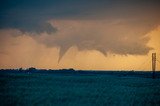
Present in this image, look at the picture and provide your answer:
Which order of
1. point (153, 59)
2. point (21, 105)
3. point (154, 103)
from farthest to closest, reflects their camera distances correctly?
point (153, 59) < point (154, 103) < point (21, 105)

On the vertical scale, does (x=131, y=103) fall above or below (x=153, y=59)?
below

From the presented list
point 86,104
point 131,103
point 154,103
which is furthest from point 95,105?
point 154,103

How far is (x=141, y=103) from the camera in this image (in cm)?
2975

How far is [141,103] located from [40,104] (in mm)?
9006

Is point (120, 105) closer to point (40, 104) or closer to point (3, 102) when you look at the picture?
point (40, 104)

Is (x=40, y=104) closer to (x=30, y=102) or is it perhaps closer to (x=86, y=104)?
(x=30, y=102)

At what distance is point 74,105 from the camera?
2819cm

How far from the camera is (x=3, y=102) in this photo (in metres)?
28.8

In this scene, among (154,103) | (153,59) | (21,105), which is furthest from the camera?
(153,59)

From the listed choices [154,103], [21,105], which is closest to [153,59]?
[154,103]

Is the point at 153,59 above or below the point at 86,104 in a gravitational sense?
above

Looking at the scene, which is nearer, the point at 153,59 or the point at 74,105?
the point at 74,105

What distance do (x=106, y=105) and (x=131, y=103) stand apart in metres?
2.61

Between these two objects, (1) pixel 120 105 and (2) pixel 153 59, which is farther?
(2) pixel 153 59
